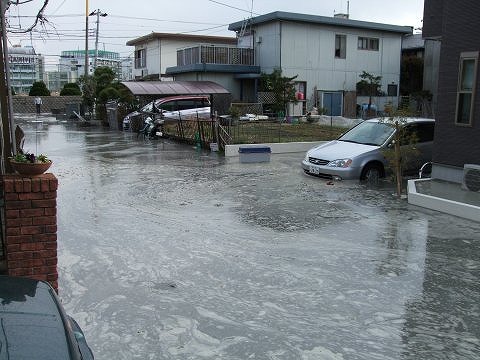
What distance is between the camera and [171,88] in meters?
25.0

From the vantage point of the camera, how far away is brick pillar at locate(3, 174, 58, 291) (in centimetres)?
433

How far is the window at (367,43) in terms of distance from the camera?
101 ft

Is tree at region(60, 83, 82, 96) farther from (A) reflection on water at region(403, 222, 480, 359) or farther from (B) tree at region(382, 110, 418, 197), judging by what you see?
(A) reflection on water at region(403, 222, 480, 359)

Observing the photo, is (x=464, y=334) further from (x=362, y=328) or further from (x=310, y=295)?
(x=310, y=295)

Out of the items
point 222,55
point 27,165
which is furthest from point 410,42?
point 27,165

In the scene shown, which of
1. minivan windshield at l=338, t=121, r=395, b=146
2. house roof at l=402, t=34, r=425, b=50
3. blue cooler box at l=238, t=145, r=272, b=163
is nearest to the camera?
minivan windshield at l=338, t=121, r=395, b=146

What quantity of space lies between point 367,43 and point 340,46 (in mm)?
2098

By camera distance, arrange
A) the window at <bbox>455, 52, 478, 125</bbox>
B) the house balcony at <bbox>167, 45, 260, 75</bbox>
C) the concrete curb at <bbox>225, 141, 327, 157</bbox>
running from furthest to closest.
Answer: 1. the house balcony at <bbox>167, 45, 260, 75</bbox>
2. the concrete curb at <bbox>225, 141, 327, 157</bbox>
3. the window at <bbox>455, 52, 478, 125</bbox>

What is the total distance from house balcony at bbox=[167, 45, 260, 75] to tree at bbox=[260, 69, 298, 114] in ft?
9.52

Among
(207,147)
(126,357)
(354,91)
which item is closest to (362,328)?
(126,357)

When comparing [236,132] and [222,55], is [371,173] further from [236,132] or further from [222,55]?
[222,55]

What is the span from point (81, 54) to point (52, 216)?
207 feet

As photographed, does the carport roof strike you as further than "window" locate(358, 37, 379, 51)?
No

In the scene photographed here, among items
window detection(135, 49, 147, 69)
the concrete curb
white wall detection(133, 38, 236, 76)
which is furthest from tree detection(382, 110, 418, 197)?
window detection(135, 49, 147, 69)
